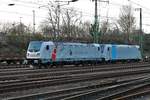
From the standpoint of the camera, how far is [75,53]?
46469 millimetres

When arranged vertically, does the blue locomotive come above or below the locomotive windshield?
below

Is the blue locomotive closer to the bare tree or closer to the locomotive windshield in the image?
the locomotive windshield

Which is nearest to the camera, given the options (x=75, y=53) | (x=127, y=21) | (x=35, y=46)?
(x=35, y=46)

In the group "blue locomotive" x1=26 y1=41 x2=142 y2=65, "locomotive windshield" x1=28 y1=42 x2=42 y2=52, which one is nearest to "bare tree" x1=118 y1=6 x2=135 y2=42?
"blue locomotive" x1=26 y1=41 x2=142 y2=65

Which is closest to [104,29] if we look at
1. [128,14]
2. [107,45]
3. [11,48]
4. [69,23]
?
[69,23]

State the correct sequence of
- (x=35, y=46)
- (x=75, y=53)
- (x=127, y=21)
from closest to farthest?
(x=35, y=46) < (x=75, y=53) < (x=127, y=21)

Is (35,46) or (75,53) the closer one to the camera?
(35,46)

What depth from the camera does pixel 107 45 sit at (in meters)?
52.9

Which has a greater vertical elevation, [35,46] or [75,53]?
[35,46]

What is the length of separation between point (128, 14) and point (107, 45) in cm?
5060

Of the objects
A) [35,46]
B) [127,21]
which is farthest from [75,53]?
[127,21]

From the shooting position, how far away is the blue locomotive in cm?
4169

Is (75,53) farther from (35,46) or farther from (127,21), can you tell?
(127,21)

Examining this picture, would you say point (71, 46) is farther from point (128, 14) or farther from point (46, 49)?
point (128, 14)
